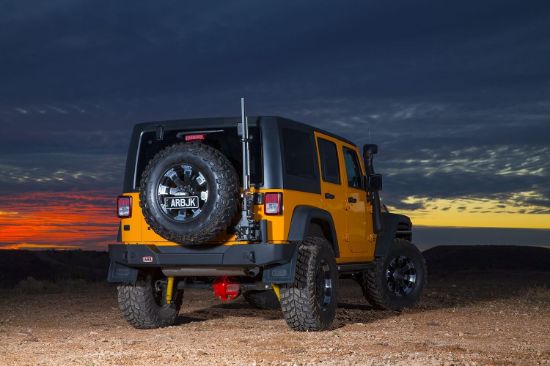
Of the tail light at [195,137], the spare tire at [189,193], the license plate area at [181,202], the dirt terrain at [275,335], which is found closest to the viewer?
the dirt terrain at [275,335]

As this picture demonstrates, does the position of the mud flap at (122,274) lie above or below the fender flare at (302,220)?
below

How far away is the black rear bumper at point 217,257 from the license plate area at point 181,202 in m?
0.64

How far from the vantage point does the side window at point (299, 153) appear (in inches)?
401

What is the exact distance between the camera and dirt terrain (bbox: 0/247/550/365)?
819 cm

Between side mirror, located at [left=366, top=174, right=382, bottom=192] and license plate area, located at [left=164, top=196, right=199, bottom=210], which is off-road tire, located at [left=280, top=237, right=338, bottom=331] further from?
side mirror, located at [left=366, top=174, right=382, bottom=192]

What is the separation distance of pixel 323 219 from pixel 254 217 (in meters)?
1.41

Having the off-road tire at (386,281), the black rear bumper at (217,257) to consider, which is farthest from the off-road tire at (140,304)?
the off-road tire at (386,281)

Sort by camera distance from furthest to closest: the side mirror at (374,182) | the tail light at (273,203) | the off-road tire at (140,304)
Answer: the side mirror at (374,182), the off-road tire at (140,304), the tail light at (273,203)

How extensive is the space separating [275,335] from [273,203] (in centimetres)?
154

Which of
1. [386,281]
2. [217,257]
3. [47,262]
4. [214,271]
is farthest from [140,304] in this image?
[47,262]

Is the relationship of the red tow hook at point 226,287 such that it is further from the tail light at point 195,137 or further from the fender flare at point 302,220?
the tail light at point 195,137

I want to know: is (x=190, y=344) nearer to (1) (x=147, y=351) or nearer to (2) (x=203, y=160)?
(1) (x=147, y=351)

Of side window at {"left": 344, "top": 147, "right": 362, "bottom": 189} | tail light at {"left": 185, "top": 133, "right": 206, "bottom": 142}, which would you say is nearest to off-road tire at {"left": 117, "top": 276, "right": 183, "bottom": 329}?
tail light at {"left": 185, "top": 133, "right": 206, "bottom": 142}

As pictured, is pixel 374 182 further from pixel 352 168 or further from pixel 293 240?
pixel 293 240
